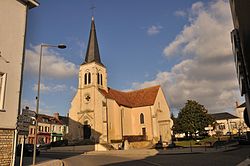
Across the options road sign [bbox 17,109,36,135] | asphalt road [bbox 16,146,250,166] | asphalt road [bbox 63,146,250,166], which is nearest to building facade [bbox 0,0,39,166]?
road sign [bbox 17,109,36,135]

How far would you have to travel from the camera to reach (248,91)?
148 inches

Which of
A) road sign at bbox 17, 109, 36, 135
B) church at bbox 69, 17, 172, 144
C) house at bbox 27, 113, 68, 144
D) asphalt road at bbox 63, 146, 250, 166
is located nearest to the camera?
road sign at bbox 17, 109, 36, 135

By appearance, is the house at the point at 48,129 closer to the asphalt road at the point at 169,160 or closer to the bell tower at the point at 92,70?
the bell tower at the point at 92,70

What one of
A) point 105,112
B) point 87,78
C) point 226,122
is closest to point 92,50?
point 87,78

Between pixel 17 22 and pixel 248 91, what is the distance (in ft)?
44.0

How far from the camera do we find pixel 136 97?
5225 centimetres

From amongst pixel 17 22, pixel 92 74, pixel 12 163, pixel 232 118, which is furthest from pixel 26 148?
pixel 232 118

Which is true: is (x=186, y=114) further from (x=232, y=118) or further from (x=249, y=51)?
(x=249, y=51)

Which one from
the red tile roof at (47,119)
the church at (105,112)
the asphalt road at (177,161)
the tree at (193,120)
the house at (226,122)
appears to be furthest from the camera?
the house at (226,122)

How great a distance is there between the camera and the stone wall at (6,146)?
11.5 meters

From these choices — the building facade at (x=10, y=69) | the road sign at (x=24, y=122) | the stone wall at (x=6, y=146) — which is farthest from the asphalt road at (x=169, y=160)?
the road sign at (x=24, y=122)

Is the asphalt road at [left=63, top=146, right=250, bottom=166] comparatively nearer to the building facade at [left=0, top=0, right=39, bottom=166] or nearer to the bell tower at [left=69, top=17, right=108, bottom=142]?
the building facade at [left=0, top=0, right=39, bottom=166]

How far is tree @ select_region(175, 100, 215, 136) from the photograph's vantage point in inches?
1923

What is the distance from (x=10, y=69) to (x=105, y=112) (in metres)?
28.9
